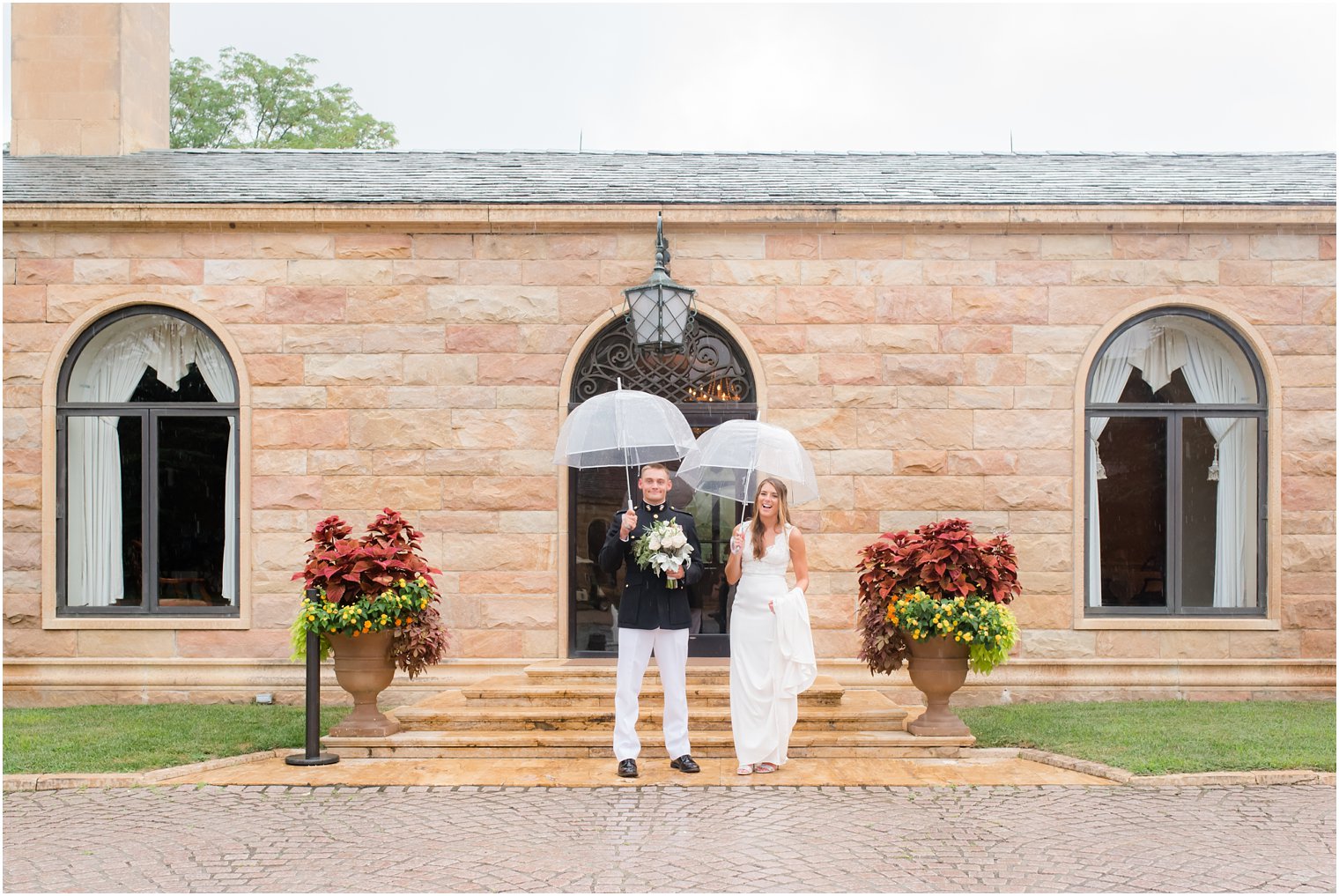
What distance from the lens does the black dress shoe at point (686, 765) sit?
25.4 ft

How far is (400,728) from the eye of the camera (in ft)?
29.0

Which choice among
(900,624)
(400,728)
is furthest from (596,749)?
(900,624)

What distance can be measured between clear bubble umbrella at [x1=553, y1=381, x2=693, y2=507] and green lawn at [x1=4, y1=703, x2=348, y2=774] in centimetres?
294

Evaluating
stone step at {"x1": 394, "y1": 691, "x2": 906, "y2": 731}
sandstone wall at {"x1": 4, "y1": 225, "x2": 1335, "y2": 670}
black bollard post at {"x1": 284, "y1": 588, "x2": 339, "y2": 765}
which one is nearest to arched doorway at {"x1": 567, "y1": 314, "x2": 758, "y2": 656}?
sandstone wall at {"x1": 4, "y1": 225, "x2": 1335, "y2": 670}

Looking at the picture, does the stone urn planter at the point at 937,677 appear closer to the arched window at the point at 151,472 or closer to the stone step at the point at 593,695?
the stone step at the point at 593,695

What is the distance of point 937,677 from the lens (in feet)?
28.1

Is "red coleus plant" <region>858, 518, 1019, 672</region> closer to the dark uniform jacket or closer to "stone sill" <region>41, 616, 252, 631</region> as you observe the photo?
the dark uniform jacket

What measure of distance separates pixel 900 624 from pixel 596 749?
2254mm

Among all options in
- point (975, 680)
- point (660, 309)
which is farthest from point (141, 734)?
point (975, 680)

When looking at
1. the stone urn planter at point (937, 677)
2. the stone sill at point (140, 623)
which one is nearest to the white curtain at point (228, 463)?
the stone sill at point (140, 623)

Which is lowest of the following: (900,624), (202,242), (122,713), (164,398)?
(122,713)

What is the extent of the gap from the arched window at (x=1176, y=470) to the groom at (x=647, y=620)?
14.3 feet

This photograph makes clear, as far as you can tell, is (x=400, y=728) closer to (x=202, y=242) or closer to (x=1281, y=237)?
(x=202, y=242)

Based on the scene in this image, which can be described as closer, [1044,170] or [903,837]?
[903,837]
